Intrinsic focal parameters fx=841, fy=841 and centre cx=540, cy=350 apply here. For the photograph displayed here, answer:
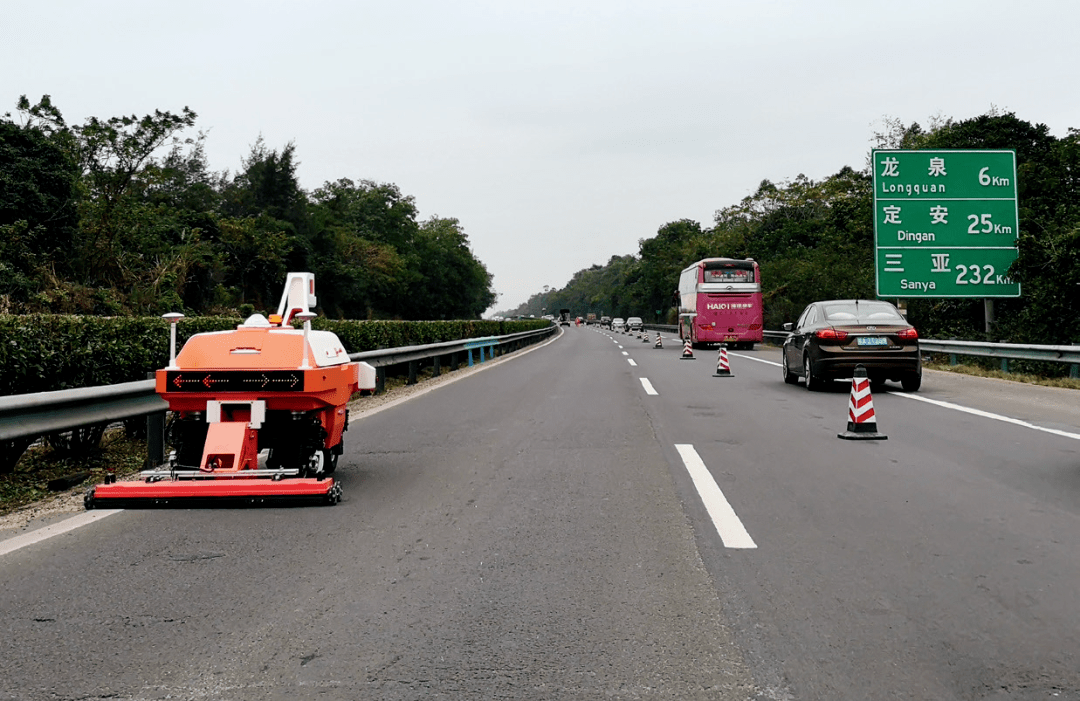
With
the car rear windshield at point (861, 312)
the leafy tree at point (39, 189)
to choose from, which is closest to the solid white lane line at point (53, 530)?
the car rear windshield at point (861, 312)

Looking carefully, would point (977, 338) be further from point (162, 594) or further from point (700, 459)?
point (162, 594)

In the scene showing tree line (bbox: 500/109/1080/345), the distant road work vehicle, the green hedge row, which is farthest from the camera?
the distant road work vehicle

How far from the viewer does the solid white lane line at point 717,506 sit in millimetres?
4977

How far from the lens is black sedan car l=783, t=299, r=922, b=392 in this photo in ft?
46.3

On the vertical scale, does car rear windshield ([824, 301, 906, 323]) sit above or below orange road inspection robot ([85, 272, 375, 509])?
above

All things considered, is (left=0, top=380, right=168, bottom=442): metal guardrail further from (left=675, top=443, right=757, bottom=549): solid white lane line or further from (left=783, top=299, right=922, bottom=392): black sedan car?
(left=783, top=299, right=922, bottom=392): black sedan car

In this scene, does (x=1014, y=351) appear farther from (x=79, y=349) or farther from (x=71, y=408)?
(x=71, y=408)

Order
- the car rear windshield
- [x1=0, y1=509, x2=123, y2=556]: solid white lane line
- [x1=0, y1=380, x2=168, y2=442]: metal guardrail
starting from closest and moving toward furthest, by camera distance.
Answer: [x1=0, y1=509, x2=123, y2=556]: solid white lane line, [x1=0, y1=380, x2=168, y2=442]: metal guardrail, the car rear windshield

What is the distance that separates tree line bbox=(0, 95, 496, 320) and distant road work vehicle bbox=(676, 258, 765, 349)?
18011 millimetres

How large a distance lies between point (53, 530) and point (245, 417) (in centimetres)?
137

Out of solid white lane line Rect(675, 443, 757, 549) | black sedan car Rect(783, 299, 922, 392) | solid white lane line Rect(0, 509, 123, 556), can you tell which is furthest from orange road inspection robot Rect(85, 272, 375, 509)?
black sedan car Rect(783, 299, 922, 392)

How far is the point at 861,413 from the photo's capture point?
930 centimetres

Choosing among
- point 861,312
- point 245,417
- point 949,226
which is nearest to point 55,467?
point 245,417

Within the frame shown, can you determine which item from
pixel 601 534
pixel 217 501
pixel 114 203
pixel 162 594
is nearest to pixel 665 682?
pixel 601 534
